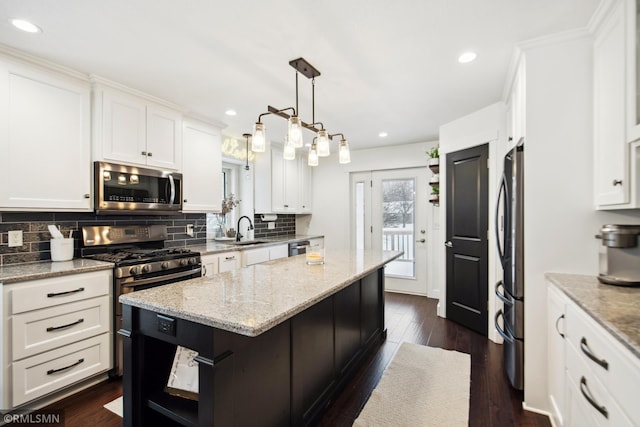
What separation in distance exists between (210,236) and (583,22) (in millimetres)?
4169

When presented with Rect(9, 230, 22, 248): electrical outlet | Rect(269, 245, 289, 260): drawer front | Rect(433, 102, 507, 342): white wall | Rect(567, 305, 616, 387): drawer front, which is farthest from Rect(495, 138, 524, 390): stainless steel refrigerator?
Rect(9, 230, 22, 248): electrical outlet

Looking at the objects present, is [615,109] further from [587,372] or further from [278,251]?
[278,251]

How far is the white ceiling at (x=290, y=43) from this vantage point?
5.42ft

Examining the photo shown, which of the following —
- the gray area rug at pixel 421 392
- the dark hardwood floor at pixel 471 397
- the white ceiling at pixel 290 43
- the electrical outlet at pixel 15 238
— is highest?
the white ceiling at pixel 290 43

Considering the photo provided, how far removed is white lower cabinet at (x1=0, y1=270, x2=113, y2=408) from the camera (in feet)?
6.07

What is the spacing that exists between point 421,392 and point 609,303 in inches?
52.7

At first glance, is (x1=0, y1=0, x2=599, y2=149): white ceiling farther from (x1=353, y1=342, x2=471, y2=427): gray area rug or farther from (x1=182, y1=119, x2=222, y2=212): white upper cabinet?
(x1=353, y1=342, x2=471, y2=427): gray area rug

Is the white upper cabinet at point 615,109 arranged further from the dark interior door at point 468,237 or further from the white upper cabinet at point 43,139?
the white upper cabinet at point 43,139

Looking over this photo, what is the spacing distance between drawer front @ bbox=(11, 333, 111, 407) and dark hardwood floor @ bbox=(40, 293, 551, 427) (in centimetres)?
16

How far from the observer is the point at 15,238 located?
2.29 metres

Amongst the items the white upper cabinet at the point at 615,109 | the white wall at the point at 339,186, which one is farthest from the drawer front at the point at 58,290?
the white wall at the point at 339,186

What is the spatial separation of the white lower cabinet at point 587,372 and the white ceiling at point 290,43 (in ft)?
5.39

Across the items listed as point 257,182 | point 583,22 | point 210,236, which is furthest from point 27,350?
point 583,22

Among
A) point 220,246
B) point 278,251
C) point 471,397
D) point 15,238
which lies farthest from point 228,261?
point 471,397
